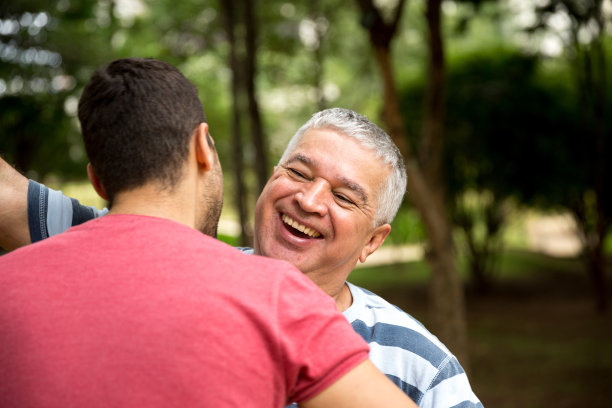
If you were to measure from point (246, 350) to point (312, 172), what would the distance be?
3.85ft

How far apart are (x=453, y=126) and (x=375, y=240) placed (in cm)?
1153

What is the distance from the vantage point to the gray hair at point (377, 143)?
234 cm

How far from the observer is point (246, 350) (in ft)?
4.10

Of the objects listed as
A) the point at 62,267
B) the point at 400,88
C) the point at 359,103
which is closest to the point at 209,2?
the point at 400,88

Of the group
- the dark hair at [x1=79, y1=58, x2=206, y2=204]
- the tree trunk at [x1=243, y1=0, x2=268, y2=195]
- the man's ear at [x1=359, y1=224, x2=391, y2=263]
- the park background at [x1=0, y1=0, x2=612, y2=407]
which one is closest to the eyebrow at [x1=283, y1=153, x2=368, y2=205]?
the man's ear at [x1=359, y1=224, x2=391, y2=263]

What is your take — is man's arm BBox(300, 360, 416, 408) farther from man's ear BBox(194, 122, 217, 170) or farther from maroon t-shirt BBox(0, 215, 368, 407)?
man's ear BBox(194, 122, 217, 170)

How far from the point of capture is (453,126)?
1352cm

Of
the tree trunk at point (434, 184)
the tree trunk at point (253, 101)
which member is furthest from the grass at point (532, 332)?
the tree trunk at point (253, 101)

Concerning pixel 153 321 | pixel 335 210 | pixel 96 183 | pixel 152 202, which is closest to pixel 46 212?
pixel 96 183

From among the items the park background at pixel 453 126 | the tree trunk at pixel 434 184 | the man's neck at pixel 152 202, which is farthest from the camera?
the park background at pixel 453 126

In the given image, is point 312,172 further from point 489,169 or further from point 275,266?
point 489,169

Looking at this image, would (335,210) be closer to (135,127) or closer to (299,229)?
(299,229)

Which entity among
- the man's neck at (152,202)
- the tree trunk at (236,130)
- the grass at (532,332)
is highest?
the man's neck at (152,202)

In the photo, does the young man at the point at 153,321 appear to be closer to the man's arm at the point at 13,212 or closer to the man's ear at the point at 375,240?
the man's arm at the point at 13,212
